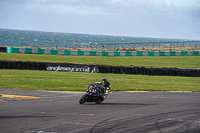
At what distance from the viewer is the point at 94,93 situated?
11.8 metres

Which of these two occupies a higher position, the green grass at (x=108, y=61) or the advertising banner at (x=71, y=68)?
the green grass at (x=108, y=61)

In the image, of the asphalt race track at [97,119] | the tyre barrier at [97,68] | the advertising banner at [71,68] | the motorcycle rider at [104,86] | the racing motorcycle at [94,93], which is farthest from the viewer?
the advertising banner at [71,68]

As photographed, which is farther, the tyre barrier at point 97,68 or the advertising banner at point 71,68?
the advertising banner at point 71,68

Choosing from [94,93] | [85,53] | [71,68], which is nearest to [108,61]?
[71,68]

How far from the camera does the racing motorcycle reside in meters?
11.7

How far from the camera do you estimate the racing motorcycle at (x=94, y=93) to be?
461 inches

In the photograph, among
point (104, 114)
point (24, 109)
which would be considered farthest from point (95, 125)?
point (24, 109)

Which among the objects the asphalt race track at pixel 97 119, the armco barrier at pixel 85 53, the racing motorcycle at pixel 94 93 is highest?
the armco barrier at pixel 85 53

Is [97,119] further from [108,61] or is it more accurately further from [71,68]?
[108,61]

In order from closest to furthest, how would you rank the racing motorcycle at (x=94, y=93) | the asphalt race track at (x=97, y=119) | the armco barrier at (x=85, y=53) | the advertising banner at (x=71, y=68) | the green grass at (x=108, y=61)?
the asphalt race track at (x=97, y=119) < the racing motorcycle at (x=94, y=93) < the advertising banner at (x=71, y=68) < the green grass at (x=108, y=61) < the armco barrier at (x=85, y=53)

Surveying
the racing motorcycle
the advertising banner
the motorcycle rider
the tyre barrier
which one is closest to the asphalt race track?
the racing motorcycle

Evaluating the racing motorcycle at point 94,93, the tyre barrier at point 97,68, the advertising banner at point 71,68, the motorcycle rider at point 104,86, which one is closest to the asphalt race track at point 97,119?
the racing motorcycle at point 94,93

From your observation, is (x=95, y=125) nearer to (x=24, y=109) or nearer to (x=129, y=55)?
(x=24, y=109)

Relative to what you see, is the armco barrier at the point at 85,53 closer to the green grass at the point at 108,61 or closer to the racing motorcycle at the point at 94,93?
the green grass at the point at 108,61
